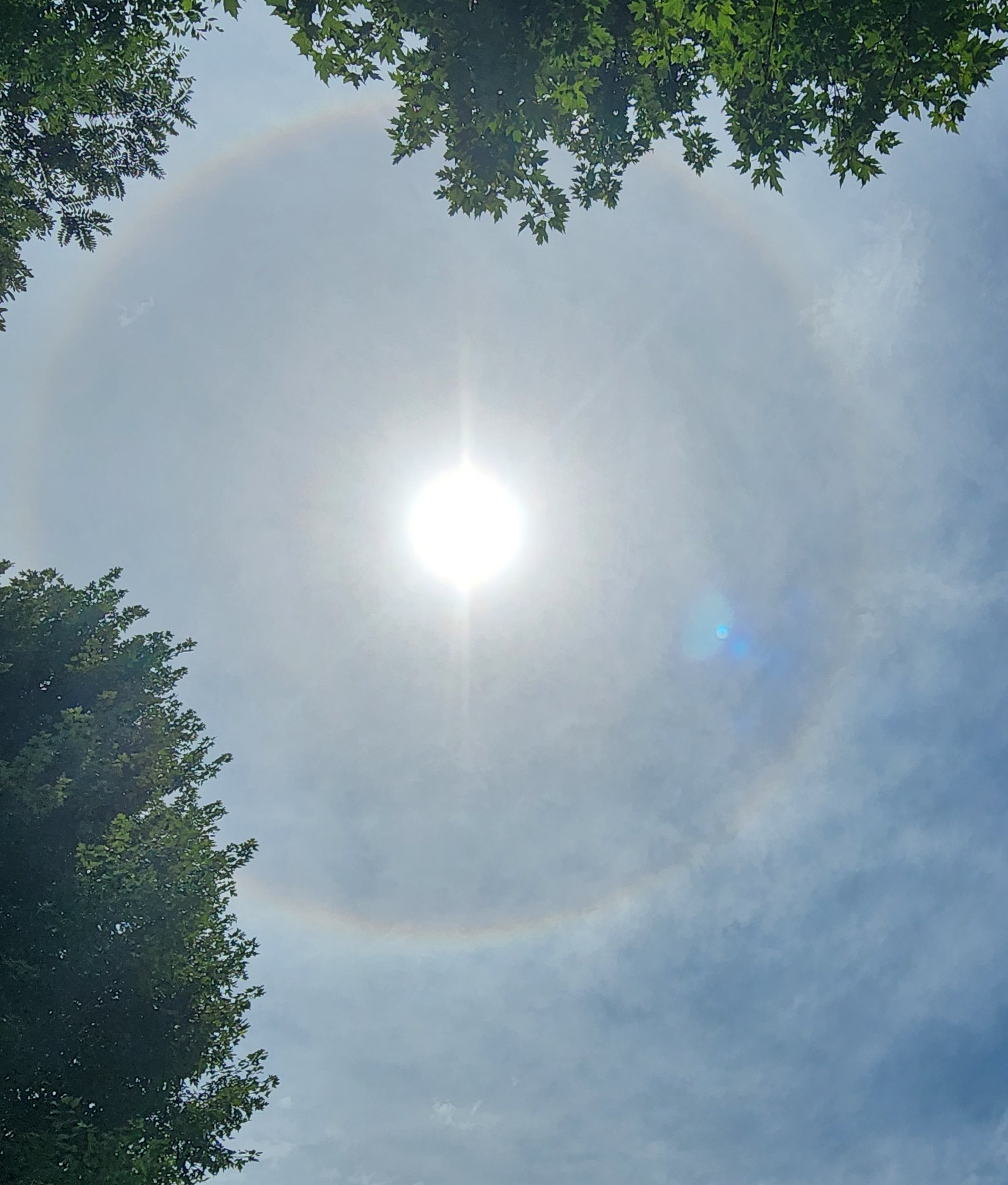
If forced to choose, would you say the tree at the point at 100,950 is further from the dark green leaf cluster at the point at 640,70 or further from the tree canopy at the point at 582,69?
the dark green leaf cluster at the point at 640,70

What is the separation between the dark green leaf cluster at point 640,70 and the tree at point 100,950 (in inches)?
431

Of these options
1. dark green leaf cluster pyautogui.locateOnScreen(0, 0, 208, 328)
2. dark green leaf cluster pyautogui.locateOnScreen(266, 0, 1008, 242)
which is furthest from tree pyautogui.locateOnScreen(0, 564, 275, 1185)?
dark green leaf cluster pyautogui.locateOnScreen(266, 0, 1008, 242)

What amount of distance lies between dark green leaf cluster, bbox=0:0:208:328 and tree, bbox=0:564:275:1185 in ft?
24.7

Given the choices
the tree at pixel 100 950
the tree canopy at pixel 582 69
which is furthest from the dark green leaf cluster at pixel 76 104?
the tree at pixel 100 950

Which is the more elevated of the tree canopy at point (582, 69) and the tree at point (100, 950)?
the tree canopy at point (582, 69)

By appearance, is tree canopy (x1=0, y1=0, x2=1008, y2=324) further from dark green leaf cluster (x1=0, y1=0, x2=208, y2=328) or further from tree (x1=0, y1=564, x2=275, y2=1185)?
tree (x1=0, y1=564, x2=275, y2=1185)

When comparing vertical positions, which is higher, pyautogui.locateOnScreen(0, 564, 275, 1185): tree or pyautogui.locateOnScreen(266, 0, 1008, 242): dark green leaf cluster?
pyautogui.locateOnScreen(266, 0, 1008, 242): dark green leaf cluster

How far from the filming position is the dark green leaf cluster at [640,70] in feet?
26.8

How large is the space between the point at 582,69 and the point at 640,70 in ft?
5.02

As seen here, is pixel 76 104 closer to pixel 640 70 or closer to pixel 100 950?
pixel 640 70

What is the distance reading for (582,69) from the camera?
9.15 meters

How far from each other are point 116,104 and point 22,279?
384cm

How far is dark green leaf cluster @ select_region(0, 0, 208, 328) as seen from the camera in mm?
8609

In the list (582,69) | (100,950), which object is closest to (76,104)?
(582,69)
